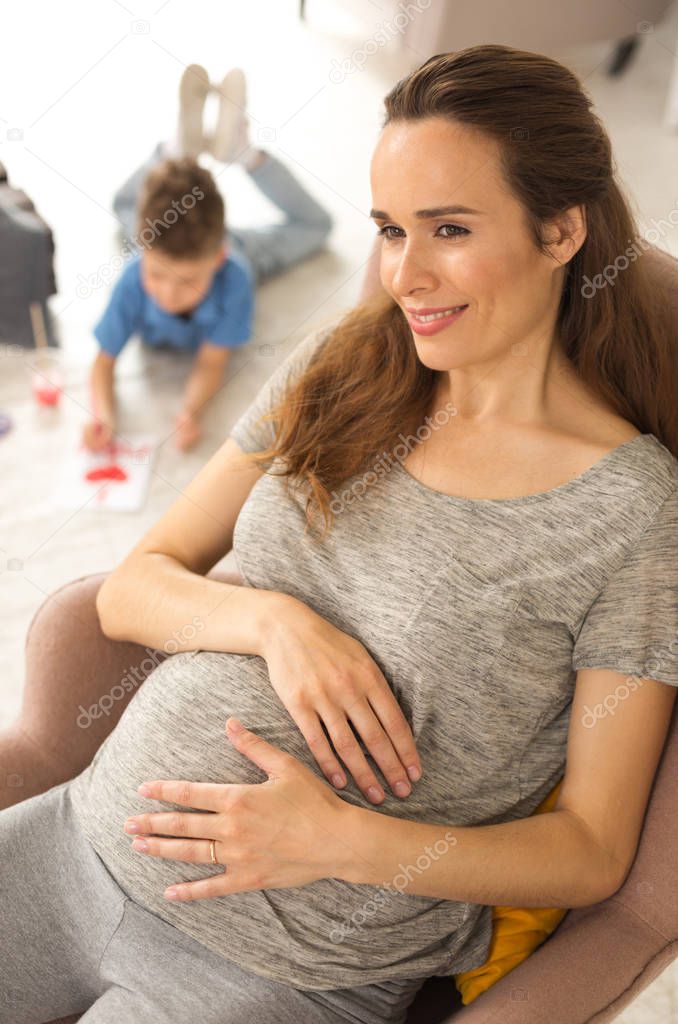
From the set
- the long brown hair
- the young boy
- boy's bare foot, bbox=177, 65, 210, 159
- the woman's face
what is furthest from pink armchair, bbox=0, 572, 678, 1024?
boy's bare foot, bbox=177, 65, 210, 159

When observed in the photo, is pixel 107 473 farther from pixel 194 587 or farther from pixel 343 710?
pixel 343 710

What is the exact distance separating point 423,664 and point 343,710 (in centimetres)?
10

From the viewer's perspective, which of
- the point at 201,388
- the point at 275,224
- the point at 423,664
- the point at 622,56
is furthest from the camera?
the point at 622,56

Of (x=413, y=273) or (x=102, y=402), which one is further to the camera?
(x=102, y=402)

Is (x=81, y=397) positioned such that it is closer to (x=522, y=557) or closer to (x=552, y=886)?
(x=522, y=557)

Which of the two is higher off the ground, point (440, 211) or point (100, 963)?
point (440, 211)

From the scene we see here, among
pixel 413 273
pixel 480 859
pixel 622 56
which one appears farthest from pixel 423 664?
pixel 622 56

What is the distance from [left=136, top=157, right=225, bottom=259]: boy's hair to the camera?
7.90 ft

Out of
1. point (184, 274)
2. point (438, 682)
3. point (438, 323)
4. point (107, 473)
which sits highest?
point (438, 323)

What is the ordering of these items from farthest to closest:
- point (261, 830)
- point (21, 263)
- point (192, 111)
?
point (192, 111) → point (21, 263) → point (261, 830)

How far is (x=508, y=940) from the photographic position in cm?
119

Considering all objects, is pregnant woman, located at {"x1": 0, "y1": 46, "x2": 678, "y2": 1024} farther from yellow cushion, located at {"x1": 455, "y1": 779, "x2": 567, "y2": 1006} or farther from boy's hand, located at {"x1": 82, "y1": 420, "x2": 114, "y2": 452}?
boy's hand, located at {"x1": 82, "y1": 420, "x2": 114, "y2": 452}

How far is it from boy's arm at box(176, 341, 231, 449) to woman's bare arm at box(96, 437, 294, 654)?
1.10 m

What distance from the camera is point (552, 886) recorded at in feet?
3.65
